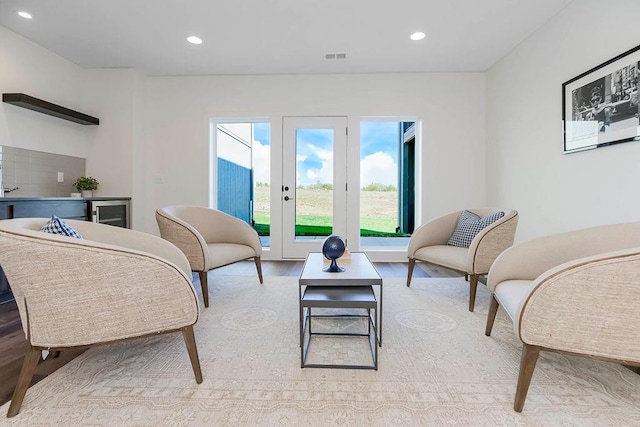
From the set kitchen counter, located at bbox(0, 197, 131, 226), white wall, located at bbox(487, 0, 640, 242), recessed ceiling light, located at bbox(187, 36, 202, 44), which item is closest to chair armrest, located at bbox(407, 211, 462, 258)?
white wall, located at bbox(487, 0, 640, 242)

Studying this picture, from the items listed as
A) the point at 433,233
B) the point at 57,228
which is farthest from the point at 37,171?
the point at 433,233

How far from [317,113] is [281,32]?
3.98 ft

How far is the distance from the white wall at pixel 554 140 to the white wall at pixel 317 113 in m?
0.30

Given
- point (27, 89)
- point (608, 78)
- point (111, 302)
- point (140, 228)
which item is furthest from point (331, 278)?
point (27, 89)

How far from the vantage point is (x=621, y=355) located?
116 cm

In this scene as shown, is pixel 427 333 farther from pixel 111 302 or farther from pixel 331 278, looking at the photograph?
pixel 111 302

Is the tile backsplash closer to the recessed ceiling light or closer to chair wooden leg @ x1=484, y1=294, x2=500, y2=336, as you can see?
the recessed ceiling light

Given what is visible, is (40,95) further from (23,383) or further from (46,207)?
(23,383)

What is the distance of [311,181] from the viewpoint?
4.38 metres

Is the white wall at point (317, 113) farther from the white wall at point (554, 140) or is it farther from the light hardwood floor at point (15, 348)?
the light hardwood floor at point (15, 348)

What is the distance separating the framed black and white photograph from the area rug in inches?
66.3

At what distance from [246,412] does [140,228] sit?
Answer: 3690 mm

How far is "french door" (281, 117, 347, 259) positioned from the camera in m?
4.33

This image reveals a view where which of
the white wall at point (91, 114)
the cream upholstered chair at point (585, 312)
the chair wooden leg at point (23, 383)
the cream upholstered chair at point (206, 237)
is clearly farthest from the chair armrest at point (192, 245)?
the white wall at point (91, 114)
